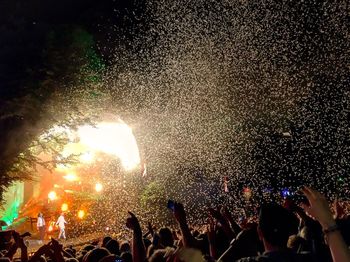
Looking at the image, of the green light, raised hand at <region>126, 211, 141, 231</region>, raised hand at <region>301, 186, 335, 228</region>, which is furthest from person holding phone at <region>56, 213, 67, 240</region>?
raised hand at <region>301, 186, 335, 228</region>

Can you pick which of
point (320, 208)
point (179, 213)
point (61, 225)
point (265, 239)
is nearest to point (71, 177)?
point (61, 225)

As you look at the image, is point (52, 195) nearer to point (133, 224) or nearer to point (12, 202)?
point (12, 202)

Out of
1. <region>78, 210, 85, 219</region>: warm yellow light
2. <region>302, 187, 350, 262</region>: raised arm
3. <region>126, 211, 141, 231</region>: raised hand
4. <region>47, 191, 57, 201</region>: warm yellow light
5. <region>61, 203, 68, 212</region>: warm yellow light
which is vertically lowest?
<region>302, 187, 350, 262</region>: raised arm

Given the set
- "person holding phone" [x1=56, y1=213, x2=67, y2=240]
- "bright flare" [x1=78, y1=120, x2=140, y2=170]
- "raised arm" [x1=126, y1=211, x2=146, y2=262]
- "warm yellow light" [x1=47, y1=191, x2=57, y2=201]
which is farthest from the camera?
A: "warm yellow light" [x1=47, y1=191, x2=57, y2=201]

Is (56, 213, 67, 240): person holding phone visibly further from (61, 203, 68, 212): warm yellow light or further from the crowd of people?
the crowd of people

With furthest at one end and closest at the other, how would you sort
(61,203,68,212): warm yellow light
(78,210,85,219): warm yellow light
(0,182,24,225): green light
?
(78,210,85,219): warm yellow light
(61,203,68,212): warm yellow light
(0,182,24,225): green light

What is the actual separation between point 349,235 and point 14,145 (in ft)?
33.1

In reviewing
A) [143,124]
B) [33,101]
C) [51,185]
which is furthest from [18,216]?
[33,101]

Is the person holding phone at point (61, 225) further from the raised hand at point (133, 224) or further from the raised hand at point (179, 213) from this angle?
the raised hand at point (179, 213)

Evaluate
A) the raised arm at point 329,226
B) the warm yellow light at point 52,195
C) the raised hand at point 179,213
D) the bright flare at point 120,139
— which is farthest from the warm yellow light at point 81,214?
the raised arm at point 329,226

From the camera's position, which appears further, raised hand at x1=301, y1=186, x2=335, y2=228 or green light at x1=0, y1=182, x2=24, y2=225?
green light at x1=0, y1=182, x2=24, y2=225

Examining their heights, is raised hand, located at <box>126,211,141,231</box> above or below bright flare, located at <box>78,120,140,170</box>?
below

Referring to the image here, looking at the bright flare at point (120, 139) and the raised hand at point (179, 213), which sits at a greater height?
the bright flare at point (120, 139)

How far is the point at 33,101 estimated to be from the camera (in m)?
11.5
